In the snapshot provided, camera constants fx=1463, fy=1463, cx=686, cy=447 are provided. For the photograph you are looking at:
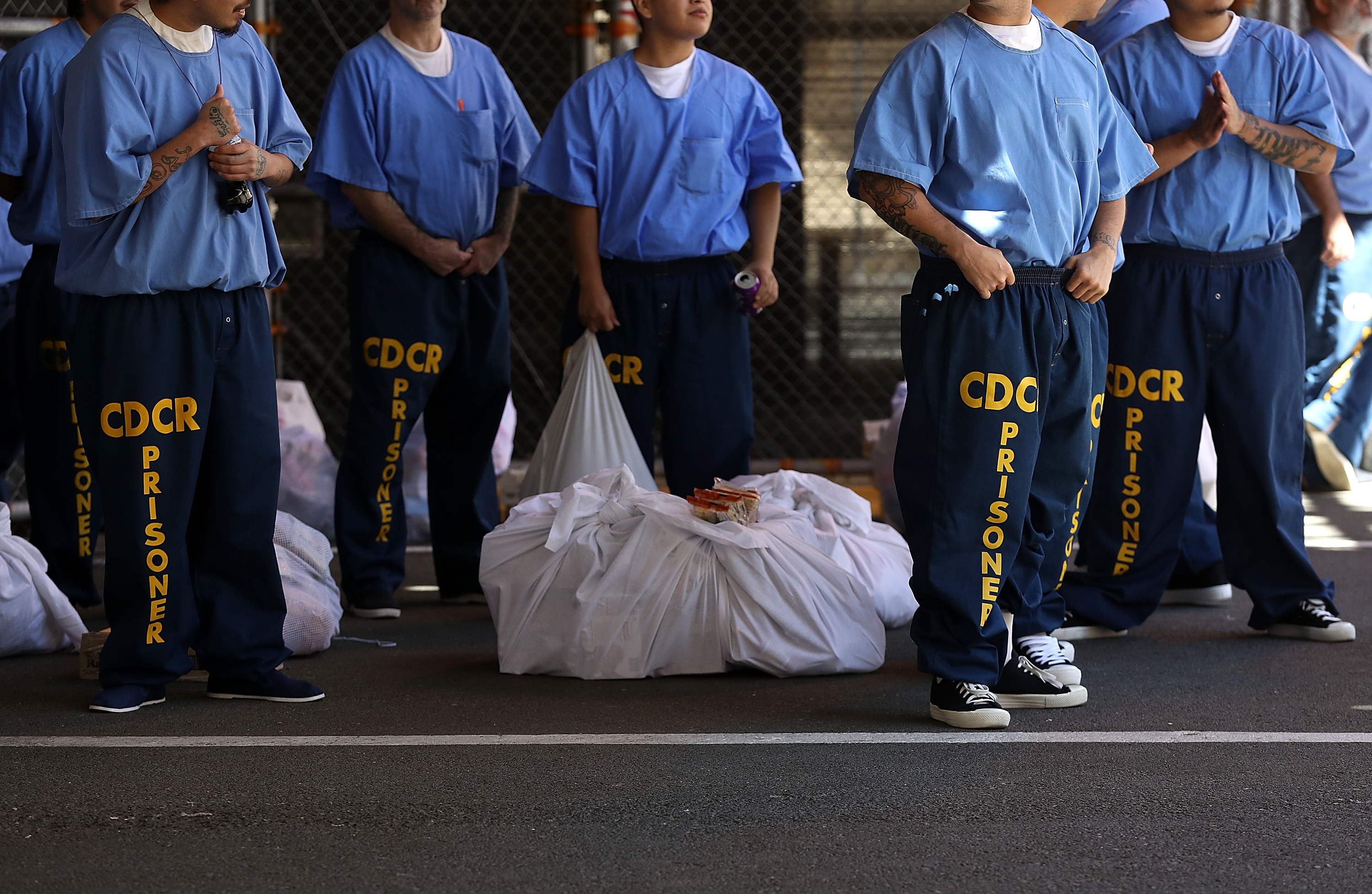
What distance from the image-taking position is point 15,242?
191 inches

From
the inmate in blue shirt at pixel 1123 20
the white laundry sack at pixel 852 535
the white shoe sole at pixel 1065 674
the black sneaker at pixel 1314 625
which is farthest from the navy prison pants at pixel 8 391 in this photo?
the black sneaker at pixel 1314 625

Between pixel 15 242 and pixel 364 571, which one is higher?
pixel 15 242

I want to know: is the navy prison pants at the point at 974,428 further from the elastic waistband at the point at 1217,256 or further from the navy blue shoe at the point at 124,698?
the navy blue shoe at the point at 124,698

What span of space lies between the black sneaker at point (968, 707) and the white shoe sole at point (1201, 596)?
4.98ft

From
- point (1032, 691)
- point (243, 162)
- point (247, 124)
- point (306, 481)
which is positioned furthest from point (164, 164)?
point (306, 481)

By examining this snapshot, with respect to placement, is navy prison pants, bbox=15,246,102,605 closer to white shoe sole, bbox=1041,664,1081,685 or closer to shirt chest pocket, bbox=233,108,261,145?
shirt chest pocket, bbox=233,108,261,145

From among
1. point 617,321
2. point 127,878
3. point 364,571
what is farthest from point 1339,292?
point 127,878

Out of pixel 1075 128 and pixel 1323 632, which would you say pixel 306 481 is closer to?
pixel 1075 128

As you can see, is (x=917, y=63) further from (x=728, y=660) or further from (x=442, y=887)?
(x=442, y=887)

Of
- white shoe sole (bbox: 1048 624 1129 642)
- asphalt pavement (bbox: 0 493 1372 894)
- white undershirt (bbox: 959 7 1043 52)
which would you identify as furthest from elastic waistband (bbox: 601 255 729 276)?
white shoe sole (bbox: 1048 624 1129 642)

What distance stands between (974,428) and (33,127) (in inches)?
114

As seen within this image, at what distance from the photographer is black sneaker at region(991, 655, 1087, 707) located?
11.0ft

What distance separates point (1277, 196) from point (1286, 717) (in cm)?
148

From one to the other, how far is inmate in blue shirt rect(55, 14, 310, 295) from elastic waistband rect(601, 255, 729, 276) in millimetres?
1247
